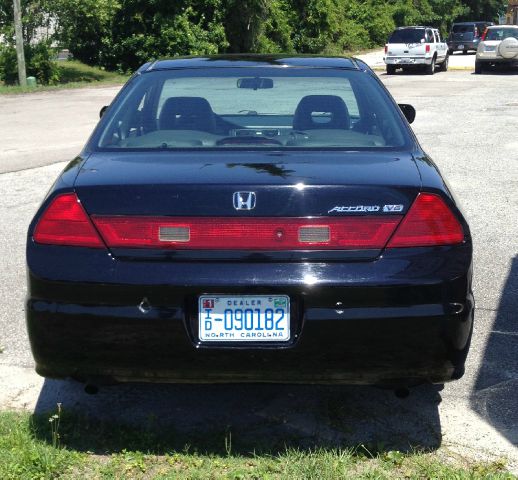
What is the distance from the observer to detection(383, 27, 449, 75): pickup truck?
31531 millimetres

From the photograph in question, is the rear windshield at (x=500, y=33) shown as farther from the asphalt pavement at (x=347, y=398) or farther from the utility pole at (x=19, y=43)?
the asphalt pavement at (x=347, y=398)

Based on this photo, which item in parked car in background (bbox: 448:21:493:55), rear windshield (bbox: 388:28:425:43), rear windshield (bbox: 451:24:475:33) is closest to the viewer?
rear windshield (bbox: 388:28:425:43)

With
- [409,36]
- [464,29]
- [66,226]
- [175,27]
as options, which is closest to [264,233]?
[66,226]

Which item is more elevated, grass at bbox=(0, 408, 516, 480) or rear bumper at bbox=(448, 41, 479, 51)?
grass at bbox=(0, 408, 516, 480)

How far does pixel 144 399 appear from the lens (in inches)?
164

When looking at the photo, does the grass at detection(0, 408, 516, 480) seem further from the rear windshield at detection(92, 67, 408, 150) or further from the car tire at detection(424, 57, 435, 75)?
the car tire at detection(424, 57, 435, 75)

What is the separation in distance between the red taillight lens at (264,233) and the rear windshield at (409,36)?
3011cm

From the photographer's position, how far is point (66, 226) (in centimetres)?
340

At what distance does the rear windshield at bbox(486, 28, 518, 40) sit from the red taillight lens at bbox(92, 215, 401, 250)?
29546mm

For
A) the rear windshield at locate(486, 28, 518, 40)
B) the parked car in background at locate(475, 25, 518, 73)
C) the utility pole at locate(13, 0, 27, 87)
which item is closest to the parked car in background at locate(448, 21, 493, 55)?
the rear windshield at locate(486, 28, 518, 40)

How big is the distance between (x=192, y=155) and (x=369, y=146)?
83 centimetres

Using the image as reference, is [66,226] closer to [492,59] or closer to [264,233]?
[264,233]

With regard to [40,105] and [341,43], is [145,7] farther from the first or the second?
[341,43]

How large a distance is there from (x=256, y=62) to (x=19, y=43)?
20.3 m
